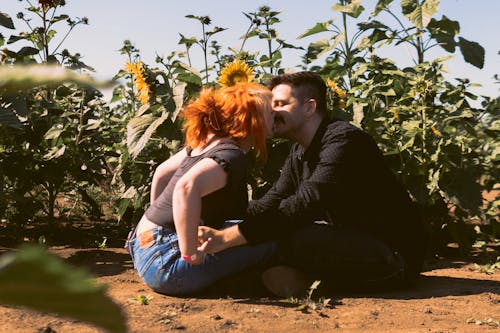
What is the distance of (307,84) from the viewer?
3352mm

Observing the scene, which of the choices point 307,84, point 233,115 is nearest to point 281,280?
point 233,115

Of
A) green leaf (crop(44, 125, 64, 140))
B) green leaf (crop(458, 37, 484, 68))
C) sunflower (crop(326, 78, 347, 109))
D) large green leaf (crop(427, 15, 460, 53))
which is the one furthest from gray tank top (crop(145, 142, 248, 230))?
green leaf (crop(458, 37, 484, 68))

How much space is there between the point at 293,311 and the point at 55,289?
2.75m

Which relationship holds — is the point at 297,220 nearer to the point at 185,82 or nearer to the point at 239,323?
the point at 239,323

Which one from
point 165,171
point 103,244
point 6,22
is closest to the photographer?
point 165,171

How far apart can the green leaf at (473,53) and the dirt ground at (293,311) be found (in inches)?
58.2

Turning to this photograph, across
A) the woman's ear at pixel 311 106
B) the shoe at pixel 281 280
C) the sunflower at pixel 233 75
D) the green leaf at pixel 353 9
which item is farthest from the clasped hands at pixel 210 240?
the green leaf at pixel 353 9

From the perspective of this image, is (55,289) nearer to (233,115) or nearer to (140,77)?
(233,115)

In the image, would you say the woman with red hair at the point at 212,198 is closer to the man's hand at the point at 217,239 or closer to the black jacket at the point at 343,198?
the man's hand at the point at 217,239

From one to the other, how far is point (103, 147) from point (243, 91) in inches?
83.9

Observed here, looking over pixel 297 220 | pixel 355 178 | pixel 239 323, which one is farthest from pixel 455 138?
pixel 239 323

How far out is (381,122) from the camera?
405cm

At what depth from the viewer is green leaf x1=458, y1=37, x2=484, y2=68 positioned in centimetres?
446

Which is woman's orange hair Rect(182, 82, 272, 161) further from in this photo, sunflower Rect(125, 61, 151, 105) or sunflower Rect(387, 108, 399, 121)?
sunflower Rect(387, 108, 399, 121)
